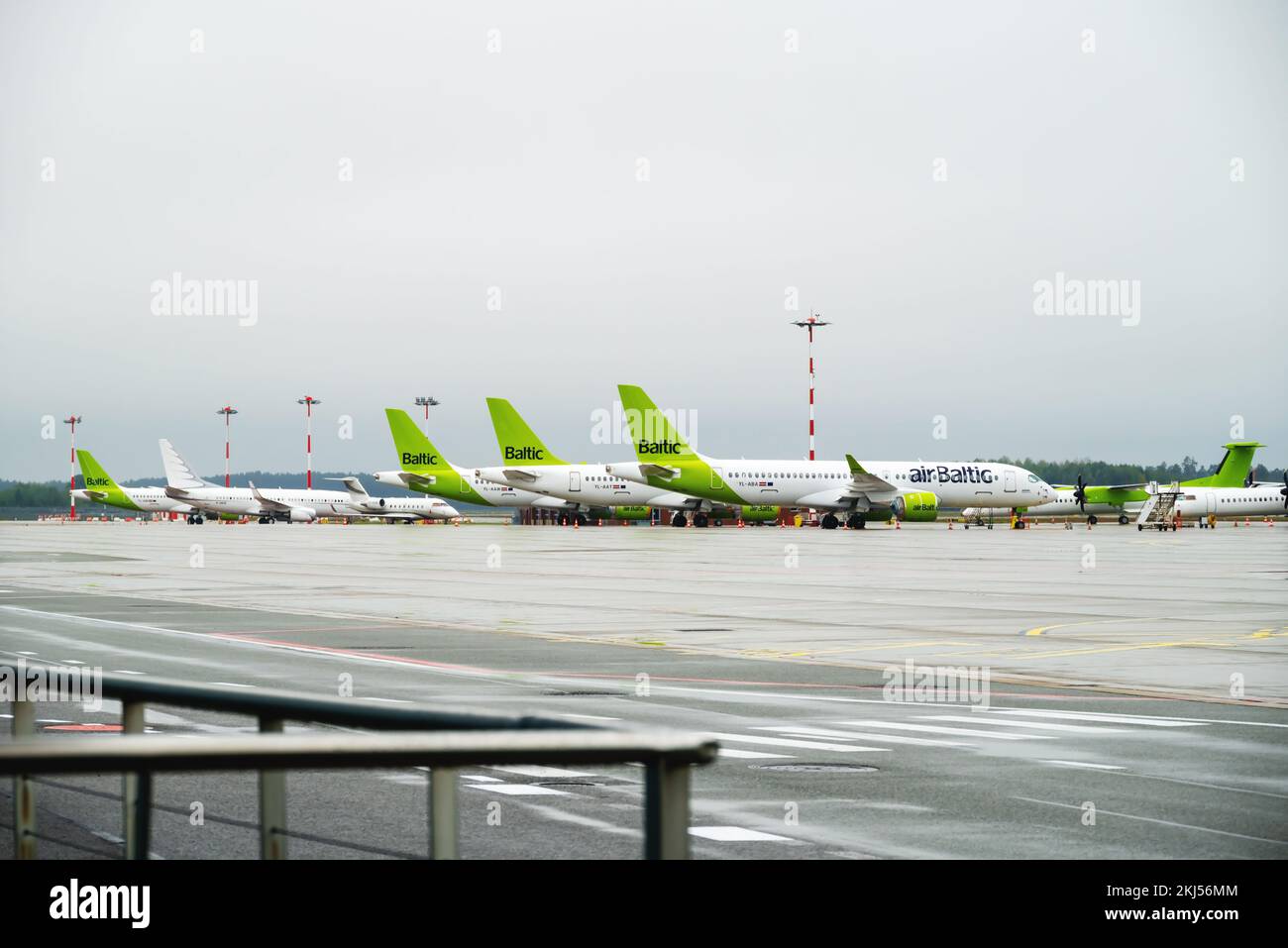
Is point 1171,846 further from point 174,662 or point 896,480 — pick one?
point 896,480

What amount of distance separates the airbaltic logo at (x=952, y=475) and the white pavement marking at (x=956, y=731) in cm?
8803

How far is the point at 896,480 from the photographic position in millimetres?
103062

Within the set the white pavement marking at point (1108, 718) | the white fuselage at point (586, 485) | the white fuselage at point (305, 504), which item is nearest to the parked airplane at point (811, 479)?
the white fuselage at point (586, 485)

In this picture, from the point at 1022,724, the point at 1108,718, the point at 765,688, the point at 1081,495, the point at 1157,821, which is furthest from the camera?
the point at 1081,495

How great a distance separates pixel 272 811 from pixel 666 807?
7.45 ft

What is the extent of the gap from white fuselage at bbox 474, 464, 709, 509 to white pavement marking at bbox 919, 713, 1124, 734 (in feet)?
314

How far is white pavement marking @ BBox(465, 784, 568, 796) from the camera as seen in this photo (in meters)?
12.1

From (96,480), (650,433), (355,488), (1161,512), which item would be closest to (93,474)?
(96,480)

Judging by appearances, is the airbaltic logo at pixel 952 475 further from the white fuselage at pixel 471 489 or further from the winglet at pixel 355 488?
the winglet at pixel 355 488

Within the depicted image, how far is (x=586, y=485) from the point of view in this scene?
115 meters

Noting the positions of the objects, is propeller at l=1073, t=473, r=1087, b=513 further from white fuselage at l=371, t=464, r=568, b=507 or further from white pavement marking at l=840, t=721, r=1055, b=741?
white pavement marking at l=840, t=721, r=1055, b=741

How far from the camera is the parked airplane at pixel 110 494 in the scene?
543 feet

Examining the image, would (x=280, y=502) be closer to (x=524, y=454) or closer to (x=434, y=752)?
(x=524, y=454)
